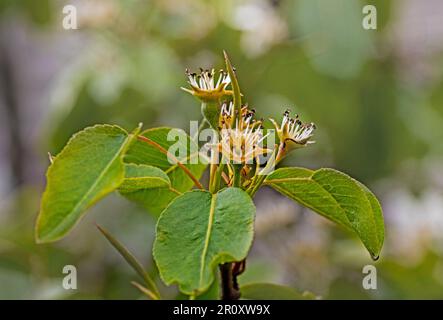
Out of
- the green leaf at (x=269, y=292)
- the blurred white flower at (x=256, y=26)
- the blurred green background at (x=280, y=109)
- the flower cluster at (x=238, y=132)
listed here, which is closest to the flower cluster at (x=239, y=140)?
the flower cluster at (x=238, y=132)

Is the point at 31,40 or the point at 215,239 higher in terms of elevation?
the point at 31,40

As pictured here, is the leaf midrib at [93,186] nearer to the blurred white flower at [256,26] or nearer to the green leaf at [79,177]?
the green leaf at [79,177]

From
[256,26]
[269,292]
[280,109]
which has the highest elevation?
[256,26]

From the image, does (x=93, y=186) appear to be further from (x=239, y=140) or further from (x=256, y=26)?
(x=256, y=26)

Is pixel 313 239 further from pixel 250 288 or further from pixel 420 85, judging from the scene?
pixel 250 288

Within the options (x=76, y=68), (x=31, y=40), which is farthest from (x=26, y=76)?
(x=76, y=68)

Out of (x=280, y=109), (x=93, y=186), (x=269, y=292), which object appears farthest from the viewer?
(x=280, y=109)

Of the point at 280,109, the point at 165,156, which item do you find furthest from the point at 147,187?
the point at 280,109
